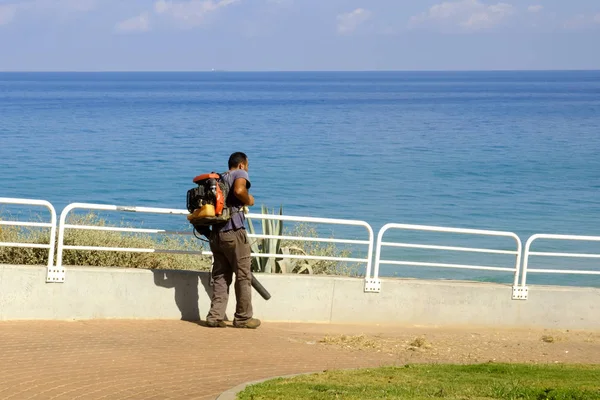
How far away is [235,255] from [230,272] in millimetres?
350

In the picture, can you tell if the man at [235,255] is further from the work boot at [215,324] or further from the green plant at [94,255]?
the green plant at [94,255]

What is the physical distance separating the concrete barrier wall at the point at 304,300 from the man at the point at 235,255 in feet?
1.57

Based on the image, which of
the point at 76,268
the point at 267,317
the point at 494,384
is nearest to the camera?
the point at 494,384

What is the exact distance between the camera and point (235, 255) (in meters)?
10.8

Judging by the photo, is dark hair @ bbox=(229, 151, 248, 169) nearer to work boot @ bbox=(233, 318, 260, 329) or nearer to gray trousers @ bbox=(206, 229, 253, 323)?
gray trousers @ bbox=(206, 229, 253, 323)

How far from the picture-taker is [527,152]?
6294cm

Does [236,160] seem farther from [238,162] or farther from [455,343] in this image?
[455,343]

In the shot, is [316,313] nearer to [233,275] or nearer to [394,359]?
[233,275]

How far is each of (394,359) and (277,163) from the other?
154 feet

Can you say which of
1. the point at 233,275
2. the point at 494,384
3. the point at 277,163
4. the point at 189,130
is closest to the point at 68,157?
the point at 277,163

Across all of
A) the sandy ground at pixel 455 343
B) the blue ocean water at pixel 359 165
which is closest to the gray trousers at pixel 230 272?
the sandy ground at pixel 455 343

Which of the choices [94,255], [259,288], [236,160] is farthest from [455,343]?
[94,255]

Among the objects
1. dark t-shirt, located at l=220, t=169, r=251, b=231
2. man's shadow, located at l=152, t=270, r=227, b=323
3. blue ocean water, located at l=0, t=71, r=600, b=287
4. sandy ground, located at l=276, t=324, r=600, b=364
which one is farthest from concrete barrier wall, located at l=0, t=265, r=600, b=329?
blue ocean water, located at l=0, t=71, r=600, b=287

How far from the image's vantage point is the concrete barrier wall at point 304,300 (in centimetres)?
1075
